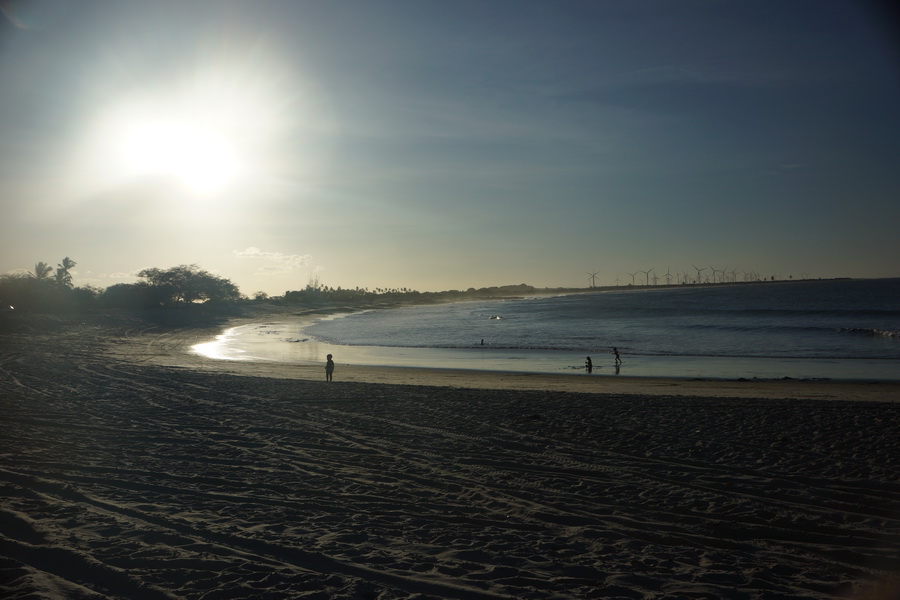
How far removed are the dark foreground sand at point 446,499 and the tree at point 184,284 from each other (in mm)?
69349

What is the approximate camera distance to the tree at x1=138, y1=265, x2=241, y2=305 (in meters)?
79.6

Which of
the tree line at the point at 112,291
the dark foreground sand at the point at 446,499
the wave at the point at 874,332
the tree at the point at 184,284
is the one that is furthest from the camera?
the tree at the point at 184,284

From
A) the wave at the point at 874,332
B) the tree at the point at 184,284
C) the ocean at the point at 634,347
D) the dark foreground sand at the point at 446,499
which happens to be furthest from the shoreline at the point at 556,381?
the tree at the point at 184,284

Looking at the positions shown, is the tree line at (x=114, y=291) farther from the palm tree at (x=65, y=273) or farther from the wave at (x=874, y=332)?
the wave at (x=874, y=332)

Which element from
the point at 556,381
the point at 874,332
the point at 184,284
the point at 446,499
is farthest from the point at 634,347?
the point at 184,284

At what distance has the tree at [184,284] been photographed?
261 ft

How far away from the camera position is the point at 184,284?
81.9 meters

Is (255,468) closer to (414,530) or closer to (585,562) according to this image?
(414,530)

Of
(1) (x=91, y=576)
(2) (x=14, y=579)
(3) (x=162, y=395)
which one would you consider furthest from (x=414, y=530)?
(3) (x=162, y=395)

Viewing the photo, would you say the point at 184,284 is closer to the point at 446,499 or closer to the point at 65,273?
the point at 65,273

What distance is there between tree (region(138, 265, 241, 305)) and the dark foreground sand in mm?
69349

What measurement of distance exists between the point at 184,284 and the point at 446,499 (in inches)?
3295

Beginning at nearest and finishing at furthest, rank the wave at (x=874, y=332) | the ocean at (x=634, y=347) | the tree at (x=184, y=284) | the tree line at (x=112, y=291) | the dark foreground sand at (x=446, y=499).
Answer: the dark foreground sand at (x=446, y=499), the ocean at (x=634, y=347), the wave at (x=874, y=332), the tree line at (x=112, y=291), the tree at (x=184, y=284)

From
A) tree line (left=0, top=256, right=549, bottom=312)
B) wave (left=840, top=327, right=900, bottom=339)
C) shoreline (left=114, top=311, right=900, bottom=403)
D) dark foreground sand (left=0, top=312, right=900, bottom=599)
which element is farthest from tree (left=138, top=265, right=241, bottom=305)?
wave (left=840, top=327, right=900, bottom=339)
